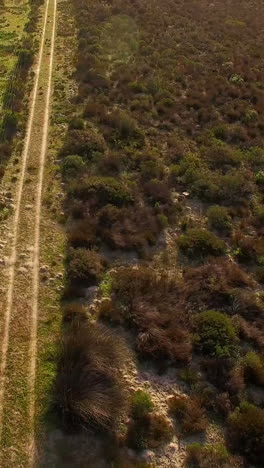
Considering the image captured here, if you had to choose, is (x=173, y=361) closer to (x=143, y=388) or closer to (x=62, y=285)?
(x=143, y=388)

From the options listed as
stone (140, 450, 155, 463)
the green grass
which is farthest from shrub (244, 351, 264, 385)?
the green grass

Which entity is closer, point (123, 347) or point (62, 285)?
point (123, 347)

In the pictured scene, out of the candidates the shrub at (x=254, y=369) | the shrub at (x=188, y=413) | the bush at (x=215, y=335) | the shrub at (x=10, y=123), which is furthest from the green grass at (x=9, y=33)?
the shrub at (x=188, y=413)

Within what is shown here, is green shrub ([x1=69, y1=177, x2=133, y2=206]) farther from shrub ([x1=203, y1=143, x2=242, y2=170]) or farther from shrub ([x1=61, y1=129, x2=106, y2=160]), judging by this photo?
shrub ([x1=203, y1=143, x2=242, y2=170])

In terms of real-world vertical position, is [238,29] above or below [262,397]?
above

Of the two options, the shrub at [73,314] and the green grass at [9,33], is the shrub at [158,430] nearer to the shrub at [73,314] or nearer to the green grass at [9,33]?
the shrub at [73,314]

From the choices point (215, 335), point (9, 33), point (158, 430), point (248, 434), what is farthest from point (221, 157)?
point (9, 33)

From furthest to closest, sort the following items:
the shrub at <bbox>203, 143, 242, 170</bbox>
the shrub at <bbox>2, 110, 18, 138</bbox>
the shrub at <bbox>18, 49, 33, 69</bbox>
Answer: the shrub at <bbox>18, 49, 33, 69</bbox> → the shrub at <bbox>2, 110, 18, 138</bbox> → the shrub at <bbox>203, 143, 242, 170</bbox>

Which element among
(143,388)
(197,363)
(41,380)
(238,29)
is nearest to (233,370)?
(197,363)
